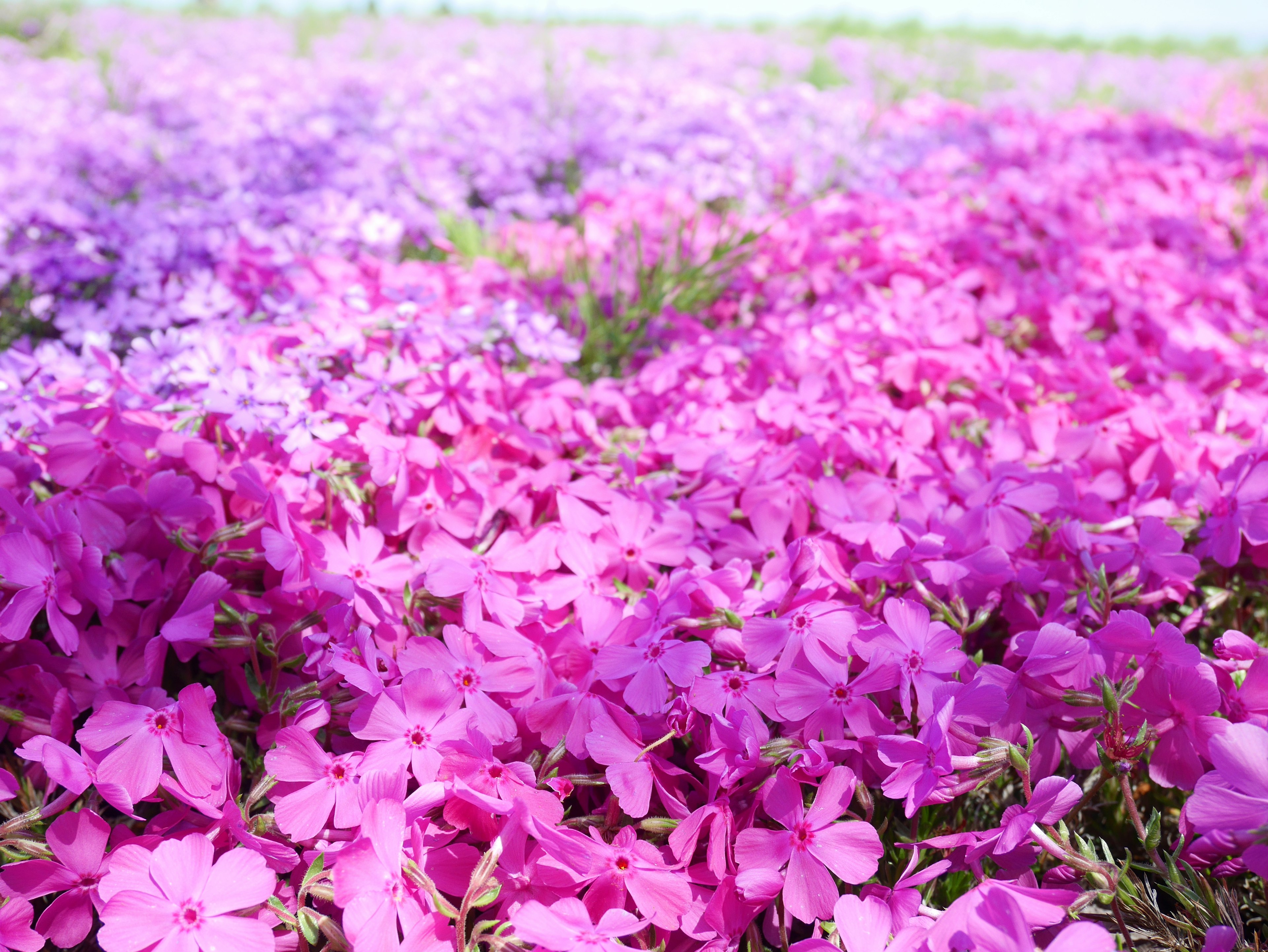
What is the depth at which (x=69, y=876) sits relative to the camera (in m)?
0.99

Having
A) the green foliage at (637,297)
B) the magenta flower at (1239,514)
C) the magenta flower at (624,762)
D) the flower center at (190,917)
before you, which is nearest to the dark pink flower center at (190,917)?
the flower center at (190,917)

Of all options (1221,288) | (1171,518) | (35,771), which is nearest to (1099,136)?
(1221,288)

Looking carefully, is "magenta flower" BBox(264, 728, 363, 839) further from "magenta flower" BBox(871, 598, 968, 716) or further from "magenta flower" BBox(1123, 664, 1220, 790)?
"magenta flower" BBox(1123, 664, 1220, 790)

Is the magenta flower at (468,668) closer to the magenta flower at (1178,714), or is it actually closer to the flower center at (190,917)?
the flower center at (190,917)

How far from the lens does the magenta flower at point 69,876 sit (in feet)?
3.19

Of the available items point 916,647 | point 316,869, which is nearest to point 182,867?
point 316,869

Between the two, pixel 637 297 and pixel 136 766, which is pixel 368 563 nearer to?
pixel 136 766

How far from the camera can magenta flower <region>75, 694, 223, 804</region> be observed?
1.02 m

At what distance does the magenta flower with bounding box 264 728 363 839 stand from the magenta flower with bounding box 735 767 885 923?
490 mm

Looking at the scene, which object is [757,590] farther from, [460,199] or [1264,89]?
[1264,89]

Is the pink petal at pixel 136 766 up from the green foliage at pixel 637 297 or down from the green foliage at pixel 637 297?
down

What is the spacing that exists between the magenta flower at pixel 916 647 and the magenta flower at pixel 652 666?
246 millimetres

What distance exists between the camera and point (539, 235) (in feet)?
10.6

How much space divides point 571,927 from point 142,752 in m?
0.58
